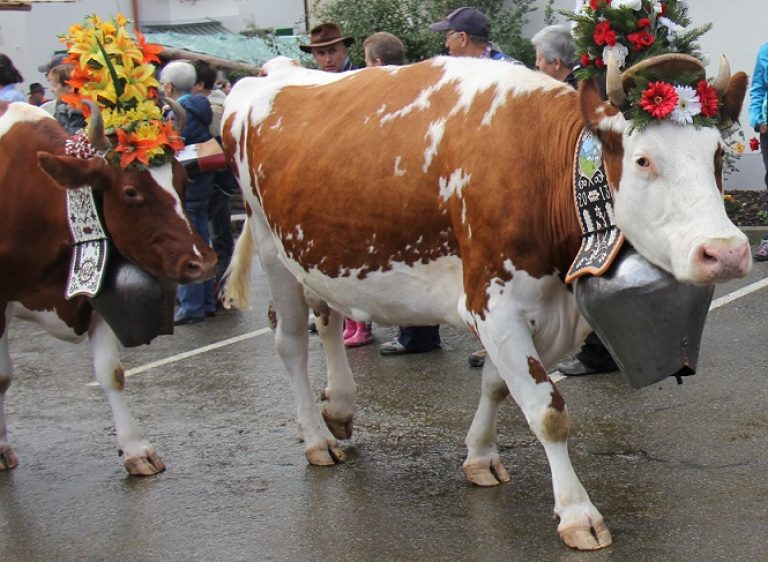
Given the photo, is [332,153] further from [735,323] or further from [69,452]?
[735,323]

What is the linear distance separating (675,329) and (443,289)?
3.39 feet

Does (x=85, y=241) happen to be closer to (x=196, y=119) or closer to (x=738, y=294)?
(x=196, y=119)

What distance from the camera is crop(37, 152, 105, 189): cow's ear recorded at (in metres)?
5.14

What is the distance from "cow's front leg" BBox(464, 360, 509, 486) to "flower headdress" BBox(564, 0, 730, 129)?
1432 mm

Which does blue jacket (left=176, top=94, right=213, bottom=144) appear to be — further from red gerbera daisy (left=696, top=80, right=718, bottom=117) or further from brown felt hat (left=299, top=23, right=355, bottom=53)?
red gerbera daisy (left=696, top=80, right=718, bottom=117)

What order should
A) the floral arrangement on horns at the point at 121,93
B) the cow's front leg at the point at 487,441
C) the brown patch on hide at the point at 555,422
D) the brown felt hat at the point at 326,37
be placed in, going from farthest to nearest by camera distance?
1. the brown felt hat at the point at 326,37
2. the floral arrangement on horns at the point at 121,93
3. the cow's front leg at the point at 487,441
4. the brown patch on hide at the point at 555,422

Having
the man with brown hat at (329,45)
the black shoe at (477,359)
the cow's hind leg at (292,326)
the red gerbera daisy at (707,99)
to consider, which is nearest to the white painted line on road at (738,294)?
the black shoe at (477,359)

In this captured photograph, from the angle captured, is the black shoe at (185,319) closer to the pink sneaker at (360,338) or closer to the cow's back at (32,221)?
the pink sneaker at (360,338)

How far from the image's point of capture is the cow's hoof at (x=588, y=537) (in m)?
4.20

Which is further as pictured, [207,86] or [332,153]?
[207,86]

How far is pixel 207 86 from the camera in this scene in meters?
9.56

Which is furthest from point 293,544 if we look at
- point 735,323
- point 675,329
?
point 735,323

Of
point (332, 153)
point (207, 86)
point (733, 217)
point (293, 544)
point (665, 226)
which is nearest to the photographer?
point (665, 226)

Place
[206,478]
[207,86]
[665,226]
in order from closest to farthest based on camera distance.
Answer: [665,226], [206,478], [207,86]
